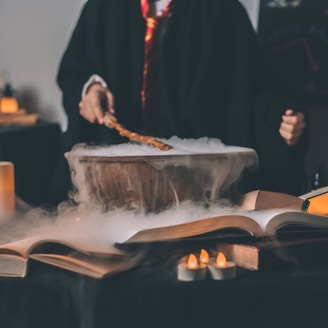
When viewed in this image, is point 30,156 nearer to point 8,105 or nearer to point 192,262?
point 8,105

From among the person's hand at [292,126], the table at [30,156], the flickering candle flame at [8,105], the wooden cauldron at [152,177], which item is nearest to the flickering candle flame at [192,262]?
the wooden cauldron at [152,177]

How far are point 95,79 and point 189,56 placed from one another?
0.98ft

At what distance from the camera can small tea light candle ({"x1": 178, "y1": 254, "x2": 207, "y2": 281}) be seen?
60 centimetres

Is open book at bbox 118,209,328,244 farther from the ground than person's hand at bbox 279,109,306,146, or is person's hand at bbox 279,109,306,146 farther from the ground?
open book at bbox 118,209,328,244

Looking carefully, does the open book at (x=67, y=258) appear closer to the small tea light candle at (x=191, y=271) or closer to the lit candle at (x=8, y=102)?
the small tea light candle at (x=191, y=271)

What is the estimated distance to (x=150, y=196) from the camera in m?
0.78

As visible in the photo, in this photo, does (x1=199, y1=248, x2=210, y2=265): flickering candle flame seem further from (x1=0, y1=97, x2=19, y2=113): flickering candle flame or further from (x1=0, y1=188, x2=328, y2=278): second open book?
(x1=0, y1=97, x2=19, y2=113): flickering candle flame

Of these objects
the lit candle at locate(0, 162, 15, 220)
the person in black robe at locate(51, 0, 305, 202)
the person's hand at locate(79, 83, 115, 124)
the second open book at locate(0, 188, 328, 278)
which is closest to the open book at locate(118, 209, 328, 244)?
the second open book at locate(0, 188, 328, 278)

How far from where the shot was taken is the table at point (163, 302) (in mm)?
590

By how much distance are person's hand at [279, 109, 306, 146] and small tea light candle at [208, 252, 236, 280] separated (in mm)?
759

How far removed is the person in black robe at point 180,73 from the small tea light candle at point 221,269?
41.1 inches

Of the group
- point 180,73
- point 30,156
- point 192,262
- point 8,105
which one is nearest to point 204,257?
point 192,262

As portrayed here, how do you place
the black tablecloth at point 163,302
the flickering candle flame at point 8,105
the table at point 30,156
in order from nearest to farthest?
the black tablecloth at point 163,302, the table at point 30,156, the flickering candle flame at point 8,105

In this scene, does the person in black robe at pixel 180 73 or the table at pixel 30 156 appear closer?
the person in black robe at pixel 180 73
